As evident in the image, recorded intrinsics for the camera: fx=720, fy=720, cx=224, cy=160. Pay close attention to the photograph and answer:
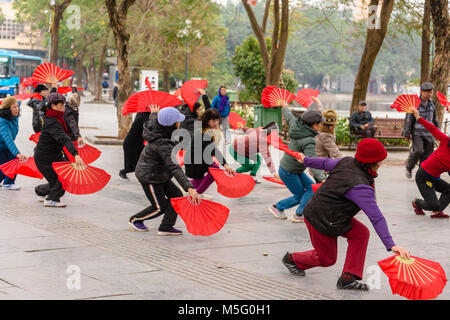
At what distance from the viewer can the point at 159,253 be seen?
7.22 meters

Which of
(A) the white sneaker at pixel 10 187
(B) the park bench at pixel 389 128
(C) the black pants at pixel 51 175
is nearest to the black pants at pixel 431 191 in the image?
(C) the black pants at pixel 51 175

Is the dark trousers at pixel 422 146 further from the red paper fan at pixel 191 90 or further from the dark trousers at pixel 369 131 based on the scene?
the dark trousers at pixel 369 131

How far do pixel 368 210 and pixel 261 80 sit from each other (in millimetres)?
28596

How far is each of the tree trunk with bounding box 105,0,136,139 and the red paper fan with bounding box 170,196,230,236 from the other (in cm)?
1117

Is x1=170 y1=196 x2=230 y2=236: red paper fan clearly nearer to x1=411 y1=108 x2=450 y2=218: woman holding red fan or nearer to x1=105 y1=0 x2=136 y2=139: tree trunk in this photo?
x1=411 y1=108 x2=450 y2=218: woman holding red fan

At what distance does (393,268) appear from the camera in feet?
18.1

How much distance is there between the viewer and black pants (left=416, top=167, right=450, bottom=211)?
31.7 feet

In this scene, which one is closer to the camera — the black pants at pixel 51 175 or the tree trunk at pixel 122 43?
the black pants at pixel 51 175

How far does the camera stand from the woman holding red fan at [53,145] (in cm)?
947

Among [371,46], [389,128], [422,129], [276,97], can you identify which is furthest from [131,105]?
[389,128]

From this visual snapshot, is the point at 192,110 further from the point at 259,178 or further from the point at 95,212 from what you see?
the point at 95,212

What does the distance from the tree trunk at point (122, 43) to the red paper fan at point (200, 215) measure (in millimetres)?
11168

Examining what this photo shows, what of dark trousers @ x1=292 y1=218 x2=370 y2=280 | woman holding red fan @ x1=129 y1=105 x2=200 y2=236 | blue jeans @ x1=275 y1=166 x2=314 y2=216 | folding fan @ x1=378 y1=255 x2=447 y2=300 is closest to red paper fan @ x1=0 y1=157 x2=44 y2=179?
woman holding red fan @ x1=129 y1=105 x2=200 y2=236

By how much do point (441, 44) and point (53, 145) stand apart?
1094 centimetres
